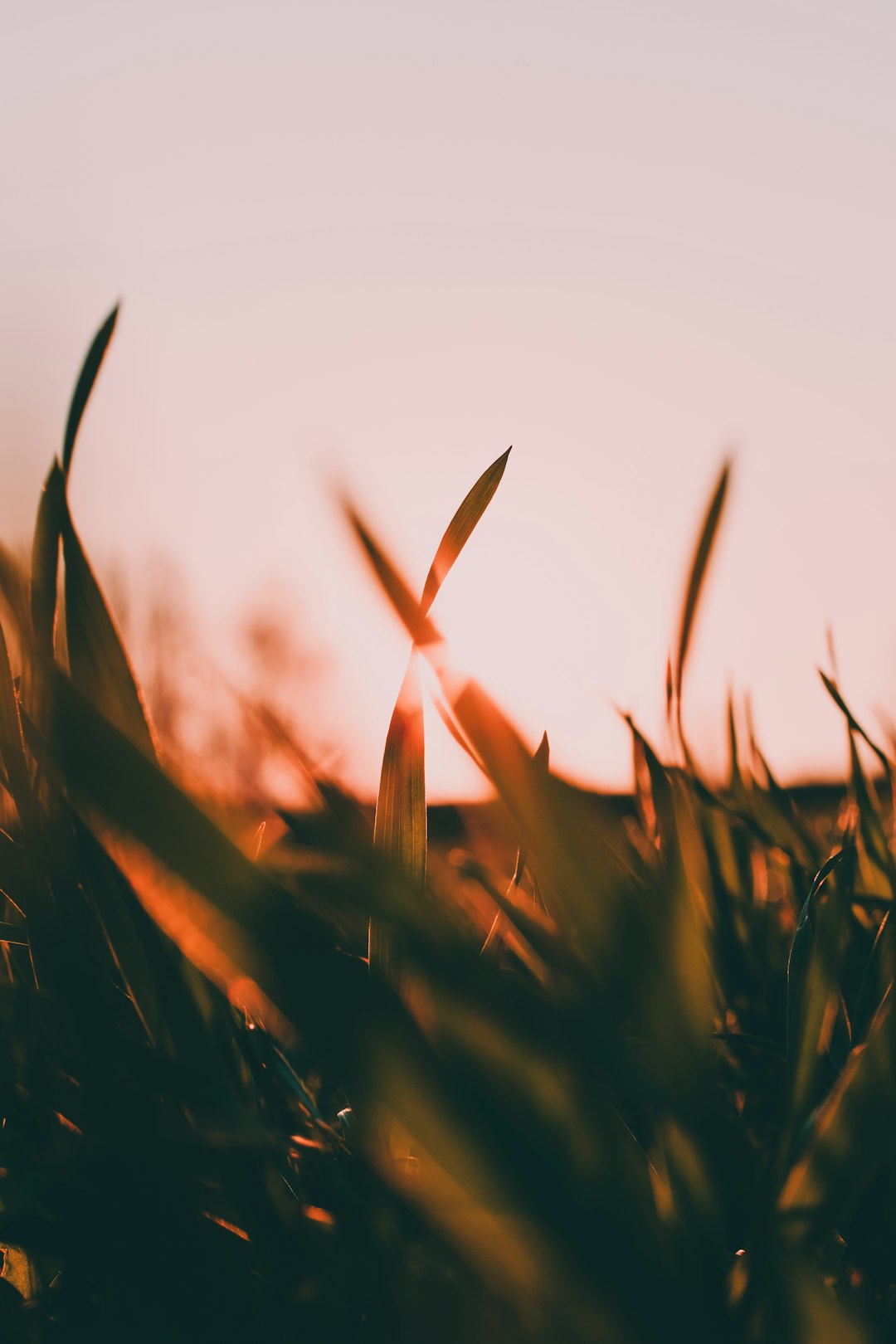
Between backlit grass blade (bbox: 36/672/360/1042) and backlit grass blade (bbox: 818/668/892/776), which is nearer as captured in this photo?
backlit grass blade (bbox: 36/672/360/1042)

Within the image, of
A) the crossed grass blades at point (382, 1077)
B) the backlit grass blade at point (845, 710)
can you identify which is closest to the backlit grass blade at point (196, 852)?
the crossed grass blades at point (382, 1077)

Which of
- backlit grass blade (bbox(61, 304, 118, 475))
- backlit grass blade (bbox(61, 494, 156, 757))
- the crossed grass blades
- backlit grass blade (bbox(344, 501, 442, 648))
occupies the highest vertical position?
backlit grass blade (bbox(61, 304, 118, 475))

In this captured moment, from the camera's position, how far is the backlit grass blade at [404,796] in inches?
3.6

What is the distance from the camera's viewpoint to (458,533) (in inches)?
3.7

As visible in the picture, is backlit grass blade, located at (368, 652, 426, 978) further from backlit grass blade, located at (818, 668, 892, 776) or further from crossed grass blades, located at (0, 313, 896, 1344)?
backlit grass blade, located at (818, 668, 892, 776)

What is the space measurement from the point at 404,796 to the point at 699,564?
2.4 inches

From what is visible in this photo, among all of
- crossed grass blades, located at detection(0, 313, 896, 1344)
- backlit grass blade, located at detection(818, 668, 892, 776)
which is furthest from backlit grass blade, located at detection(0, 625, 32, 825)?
backlit grass blade, located at detection(818, 668, 892, 776)

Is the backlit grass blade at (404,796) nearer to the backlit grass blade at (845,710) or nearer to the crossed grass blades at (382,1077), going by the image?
the crossed grass blades at (382,1077)

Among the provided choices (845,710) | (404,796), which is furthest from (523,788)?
(845,710)

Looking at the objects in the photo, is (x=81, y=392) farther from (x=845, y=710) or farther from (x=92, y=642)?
(x=845, y=710)

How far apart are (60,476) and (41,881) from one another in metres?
0.05

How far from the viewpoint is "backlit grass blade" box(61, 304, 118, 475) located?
0.36ft

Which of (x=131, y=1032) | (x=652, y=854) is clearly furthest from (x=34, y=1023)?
(x=652, y=854)

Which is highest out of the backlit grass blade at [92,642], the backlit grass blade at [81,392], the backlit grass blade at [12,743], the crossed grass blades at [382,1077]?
the backlit grass blade at [81,392]
